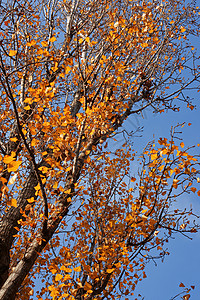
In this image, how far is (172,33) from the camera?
6.54m

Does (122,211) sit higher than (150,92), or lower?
lower

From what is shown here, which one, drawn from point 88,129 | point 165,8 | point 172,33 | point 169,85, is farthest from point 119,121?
point 165,8

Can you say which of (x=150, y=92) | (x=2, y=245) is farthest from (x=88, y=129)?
(x=2, y=245)

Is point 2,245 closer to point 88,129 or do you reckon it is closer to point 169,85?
point 88,129

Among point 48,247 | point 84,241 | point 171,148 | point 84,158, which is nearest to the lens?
point 171,148

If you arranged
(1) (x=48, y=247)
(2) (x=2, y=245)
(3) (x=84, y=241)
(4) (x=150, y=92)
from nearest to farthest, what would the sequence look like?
(2) (x=2, y=245) → (1) (x=48, y=247) → (4) (x=150, y=92) → (3) (x=84, y=241)

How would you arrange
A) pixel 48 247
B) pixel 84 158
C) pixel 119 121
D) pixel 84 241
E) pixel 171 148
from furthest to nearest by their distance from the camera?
pixel 84 241, pixel 119 121, pixel 48 247, pixel 84 158, pixel 171 148

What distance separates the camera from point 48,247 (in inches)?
182

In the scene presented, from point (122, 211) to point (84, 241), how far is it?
1.30 m

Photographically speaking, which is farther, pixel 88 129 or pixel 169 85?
pixel 169 85

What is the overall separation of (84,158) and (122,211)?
10.4 ft

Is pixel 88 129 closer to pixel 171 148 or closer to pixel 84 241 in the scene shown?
pixel 171 148

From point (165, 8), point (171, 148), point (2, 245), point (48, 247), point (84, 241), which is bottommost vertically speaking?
point (2, 245)

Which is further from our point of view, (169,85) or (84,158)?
(169,85)
